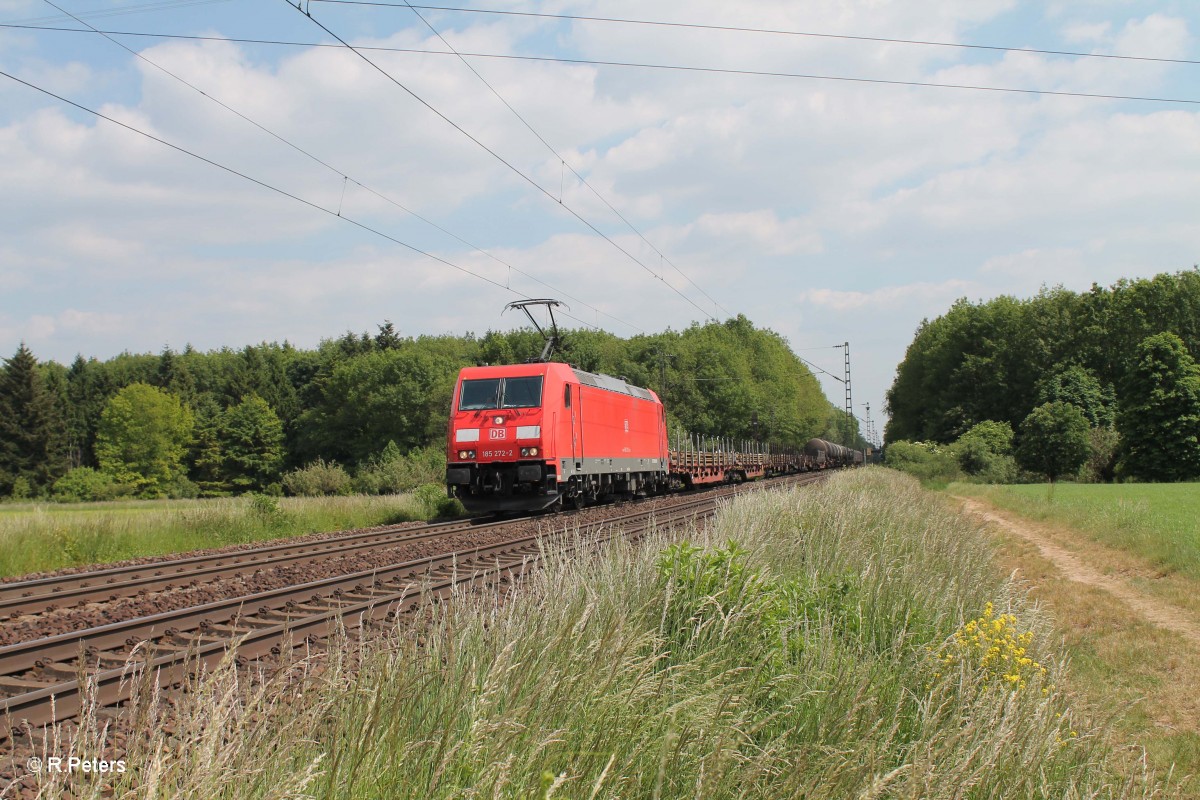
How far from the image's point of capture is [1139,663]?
8.96 m

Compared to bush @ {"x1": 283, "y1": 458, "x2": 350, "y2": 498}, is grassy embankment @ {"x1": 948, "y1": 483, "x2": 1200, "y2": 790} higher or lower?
lower

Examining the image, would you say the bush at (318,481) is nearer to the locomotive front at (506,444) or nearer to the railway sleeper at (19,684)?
the locomotive front at (506,444)

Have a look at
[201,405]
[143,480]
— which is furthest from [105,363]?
[143,480]

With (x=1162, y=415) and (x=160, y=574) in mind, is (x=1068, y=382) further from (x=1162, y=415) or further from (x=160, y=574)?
(x=160, y=574)

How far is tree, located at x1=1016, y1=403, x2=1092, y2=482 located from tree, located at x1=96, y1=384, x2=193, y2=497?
66498mm

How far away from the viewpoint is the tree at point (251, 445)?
245ft

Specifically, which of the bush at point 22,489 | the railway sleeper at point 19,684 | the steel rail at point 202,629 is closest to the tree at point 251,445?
the bush at point 22,489

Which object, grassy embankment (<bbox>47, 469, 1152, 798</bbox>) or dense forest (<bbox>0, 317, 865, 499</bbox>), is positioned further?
dense forest (<bbox>0, 317, 865, 499</bbox>)

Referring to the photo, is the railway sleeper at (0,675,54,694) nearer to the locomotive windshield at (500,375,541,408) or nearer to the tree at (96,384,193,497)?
the locomotive windshield at (500,375,541,408)

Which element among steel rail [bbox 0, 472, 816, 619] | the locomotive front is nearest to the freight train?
the locomotive front

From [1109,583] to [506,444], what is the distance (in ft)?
37.8

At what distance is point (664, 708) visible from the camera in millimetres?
3389

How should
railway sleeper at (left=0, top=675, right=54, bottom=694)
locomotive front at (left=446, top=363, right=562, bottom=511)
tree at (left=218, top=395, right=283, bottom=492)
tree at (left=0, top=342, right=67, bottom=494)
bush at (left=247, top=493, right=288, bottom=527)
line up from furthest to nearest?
tree at (left=218, top=395, right=283, bottom=492)
tree at (left=0, top=342, right=67, bottom=494)
locomotive front at (left=446, top=363, right=562, bottom=511)
bush at (left=247, top=493, right=288, bottom=527)
railway sleeper at (left=0, top=675, right=54, bottom=694)

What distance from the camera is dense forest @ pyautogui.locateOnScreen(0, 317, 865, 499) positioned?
66188 mm
